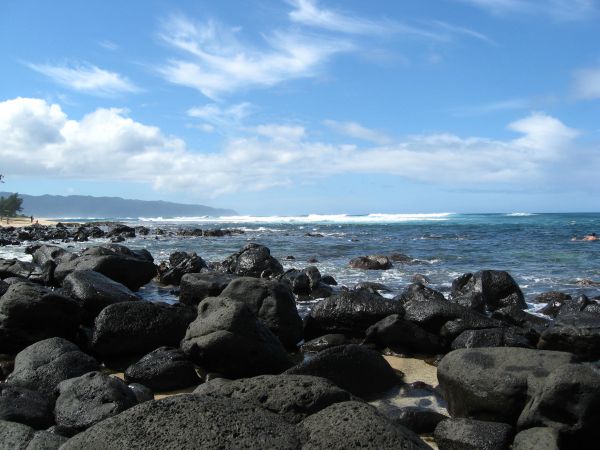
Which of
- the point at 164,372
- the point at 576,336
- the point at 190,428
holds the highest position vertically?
the point at 190,428

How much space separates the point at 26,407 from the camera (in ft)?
16.9

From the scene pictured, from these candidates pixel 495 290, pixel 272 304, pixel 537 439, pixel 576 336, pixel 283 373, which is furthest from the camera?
pixel 495 290

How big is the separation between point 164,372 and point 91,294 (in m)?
3.59

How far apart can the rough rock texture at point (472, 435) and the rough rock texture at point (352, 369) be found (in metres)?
1.43

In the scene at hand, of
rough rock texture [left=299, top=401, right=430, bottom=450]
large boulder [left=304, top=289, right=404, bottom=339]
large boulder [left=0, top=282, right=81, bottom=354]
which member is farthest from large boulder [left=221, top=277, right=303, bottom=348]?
rough rock texture [left=299, top=401, right=430, bottom=450]

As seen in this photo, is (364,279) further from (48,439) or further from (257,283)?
(48,439)

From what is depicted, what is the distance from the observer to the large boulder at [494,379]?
17.2ft

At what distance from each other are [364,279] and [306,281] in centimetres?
308

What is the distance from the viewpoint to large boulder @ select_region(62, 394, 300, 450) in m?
3.22

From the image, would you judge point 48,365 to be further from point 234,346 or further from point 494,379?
point 494,379

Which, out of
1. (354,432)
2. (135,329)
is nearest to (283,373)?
(354,432)

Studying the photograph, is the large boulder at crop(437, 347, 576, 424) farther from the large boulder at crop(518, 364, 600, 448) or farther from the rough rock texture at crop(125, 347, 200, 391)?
the rough rock texture at crop(125, 347, 200, 391)

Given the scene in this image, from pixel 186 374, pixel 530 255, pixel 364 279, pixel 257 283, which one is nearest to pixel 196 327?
pixel 186 374

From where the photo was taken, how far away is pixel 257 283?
9.00 m
